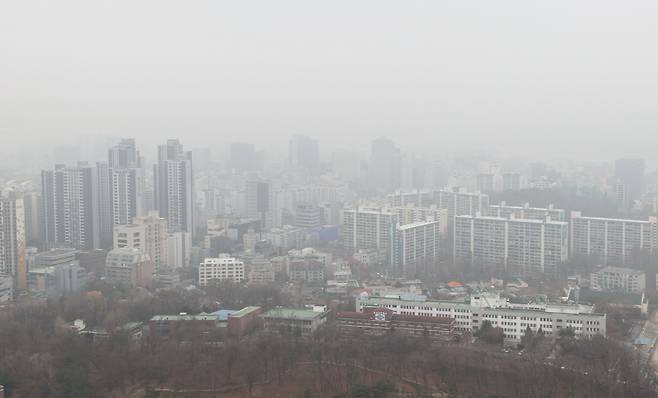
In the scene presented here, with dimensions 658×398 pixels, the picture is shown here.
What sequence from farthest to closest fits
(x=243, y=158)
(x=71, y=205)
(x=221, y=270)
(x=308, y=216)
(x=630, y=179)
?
(x=243, y=158) < (x=308, y=216) < (x=630, y=179) < (x=71, y=205) < (x=221, y=270)

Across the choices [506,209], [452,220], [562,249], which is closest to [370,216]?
[452,220]

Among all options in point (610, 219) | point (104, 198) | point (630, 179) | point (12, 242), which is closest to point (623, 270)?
point (610, 219)

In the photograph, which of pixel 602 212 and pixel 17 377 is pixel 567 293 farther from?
pixel 17 377

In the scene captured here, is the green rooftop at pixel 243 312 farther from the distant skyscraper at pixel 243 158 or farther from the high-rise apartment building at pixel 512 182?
the high-rise apartment building at pixel 512 182

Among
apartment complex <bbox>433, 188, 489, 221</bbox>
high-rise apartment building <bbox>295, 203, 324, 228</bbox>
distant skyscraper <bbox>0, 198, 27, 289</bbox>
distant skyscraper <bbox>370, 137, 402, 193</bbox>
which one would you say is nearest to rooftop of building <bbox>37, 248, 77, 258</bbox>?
distant skyscraper <bbox>0, 198, 27, 289</bbox>

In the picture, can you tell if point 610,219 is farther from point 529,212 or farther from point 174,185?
point 174,185

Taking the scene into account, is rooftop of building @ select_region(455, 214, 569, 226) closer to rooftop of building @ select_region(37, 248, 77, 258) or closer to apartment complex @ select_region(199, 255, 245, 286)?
apartment complex @ select_region(199, 255, 245, 286)

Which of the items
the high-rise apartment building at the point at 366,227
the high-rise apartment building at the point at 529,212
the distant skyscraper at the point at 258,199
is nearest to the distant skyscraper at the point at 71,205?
the distant skyscraper at the point at 258,199
